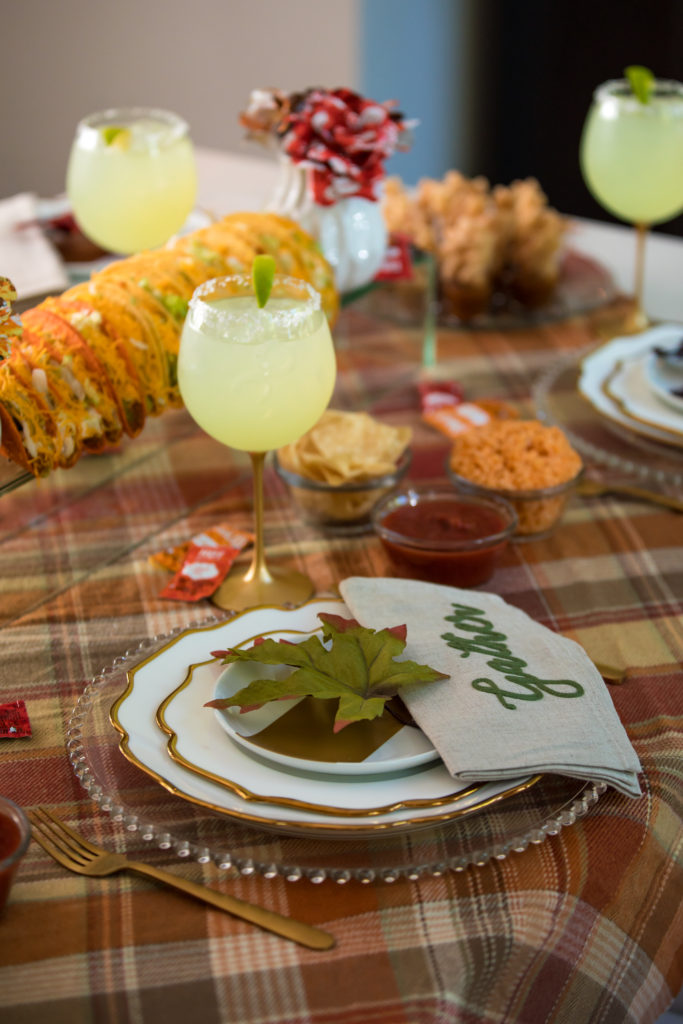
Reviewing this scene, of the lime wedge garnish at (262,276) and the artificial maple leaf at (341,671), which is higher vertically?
the lime wedge garnish at (262,276)

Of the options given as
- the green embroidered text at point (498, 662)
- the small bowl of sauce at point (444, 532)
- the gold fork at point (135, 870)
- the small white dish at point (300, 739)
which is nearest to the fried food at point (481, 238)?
the small bowl of sauce at point (444, 532)

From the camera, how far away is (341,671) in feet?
2.69

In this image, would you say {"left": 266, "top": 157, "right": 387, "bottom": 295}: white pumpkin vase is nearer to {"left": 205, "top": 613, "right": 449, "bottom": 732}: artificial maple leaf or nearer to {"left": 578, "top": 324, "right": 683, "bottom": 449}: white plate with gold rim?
{"left": 578, "top": 324, "right": 683, "bottom": 449}: white plate with gold rim

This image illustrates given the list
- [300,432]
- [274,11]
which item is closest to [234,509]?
[300,432]

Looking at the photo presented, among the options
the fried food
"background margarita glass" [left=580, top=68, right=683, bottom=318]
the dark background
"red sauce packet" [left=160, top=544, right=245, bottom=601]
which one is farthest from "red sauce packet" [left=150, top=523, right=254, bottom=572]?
the dark background

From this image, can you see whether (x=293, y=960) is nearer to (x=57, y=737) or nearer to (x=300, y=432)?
(x=57, y=737)

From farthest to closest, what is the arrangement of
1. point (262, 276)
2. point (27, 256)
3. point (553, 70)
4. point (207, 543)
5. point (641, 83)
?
point (553, 70)
point (27, 256)
point (641, 83)
point (207, 543)
point (262, 276)

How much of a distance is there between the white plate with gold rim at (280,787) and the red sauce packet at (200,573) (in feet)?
0.73

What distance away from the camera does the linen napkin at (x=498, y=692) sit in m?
0.76

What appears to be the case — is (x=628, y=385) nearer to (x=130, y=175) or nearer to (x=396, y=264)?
(x=396, y=264)

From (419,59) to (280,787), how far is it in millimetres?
3491

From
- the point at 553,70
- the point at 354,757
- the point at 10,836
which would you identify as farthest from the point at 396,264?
the point at 553,70

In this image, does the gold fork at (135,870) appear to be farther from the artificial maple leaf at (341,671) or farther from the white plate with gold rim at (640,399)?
the white plate with gold rim at (640,399)

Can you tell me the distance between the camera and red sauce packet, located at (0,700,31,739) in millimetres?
875
